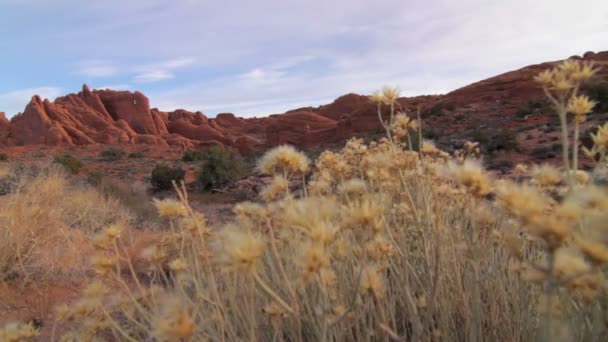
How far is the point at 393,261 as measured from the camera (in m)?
2.12

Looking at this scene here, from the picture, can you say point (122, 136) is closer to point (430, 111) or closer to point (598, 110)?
point (430, 111)

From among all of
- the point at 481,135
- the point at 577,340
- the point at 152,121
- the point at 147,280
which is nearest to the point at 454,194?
the point at 577,340

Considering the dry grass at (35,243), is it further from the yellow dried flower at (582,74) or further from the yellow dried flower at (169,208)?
the yellow dried flower at (582,74)


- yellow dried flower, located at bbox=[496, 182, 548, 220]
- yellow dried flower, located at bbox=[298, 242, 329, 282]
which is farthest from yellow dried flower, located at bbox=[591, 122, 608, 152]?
yellow dried flower, located at bbox=[298, 242, 329, 282]

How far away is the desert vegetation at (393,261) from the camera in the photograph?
1.09m

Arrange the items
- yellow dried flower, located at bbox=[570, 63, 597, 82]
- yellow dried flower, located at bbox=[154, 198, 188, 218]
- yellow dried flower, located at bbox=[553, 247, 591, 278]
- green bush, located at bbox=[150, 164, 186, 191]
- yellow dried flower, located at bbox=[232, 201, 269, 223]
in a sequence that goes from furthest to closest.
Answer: green bush, located at bbox=[150, 164, 186, 191]
yellow dried flower, located at bbox=[232, 201, 269, 223]
yellow dried flower, located at bbox=[154, 198, 188, 218]
yellow dried flower, located at bbox=[570, 63, 597, 82]
yellow dried flower, located at bbox=[553, 247, 591, 278]

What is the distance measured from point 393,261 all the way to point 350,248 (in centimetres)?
23

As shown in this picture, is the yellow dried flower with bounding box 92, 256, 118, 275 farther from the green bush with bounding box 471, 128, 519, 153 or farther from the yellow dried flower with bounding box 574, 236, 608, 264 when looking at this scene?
the green bush with bounding box 471, 128, 519, 153

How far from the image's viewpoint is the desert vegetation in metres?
1.09

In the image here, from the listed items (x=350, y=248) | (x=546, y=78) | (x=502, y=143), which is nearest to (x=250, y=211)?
(x=350, y=248)

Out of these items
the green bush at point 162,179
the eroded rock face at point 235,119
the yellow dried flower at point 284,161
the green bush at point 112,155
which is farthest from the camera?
the green bush at point 112,155

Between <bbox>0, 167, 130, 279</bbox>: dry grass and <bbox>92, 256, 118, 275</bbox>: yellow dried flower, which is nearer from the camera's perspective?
<bbox>92, 256, 118, 275</bbox>: yellow dried flower

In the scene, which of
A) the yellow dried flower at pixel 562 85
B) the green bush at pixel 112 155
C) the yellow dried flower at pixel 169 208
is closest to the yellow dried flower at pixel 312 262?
the yellow dried flower at pixel 562 85

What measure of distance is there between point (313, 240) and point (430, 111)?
37080 mm
